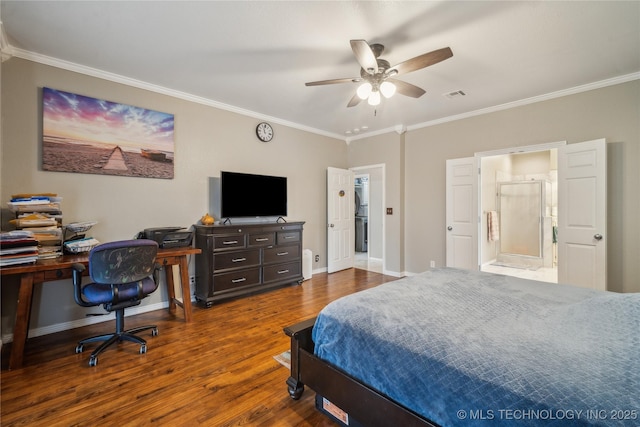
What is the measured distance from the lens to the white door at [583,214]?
3105 mm

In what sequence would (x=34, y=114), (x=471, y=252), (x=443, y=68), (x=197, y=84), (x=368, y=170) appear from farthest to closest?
(x=368, y=170)
(x=471, y=252)
(x=197, y=84)
(x=443, y=68)
(x=34, y=114)

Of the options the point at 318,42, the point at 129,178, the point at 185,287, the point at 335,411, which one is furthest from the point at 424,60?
the point at 129,178

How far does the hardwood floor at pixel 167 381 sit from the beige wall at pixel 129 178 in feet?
2.61

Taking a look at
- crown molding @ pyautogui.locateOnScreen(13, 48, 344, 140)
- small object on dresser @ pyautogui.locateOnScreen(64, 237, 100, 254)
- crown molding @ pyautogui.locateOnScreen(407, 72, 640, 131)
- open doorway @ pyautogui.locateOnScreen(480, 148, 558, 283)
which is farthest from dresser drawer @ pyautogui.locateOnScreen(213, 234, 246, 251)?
open doorway @ pyautogui.locateOnScreen(480, 148, 558, 283)

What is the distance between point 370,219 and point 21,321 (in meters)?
6.05

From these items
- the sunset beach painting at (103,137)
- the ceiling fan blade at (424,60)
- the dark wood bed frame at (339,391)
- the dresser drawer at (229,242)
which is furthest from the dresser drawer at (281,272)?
the ceiling fan blade at (424,60)

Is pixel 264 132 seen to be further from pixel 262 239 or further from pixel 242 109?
pixel 262 239

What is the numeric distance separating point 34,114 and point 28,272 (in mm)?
1620

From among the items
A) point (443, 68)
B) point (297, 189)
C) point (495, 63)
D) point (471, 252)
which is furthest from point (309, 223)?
point (495, 63)

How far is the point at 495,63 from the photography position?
9.23ft

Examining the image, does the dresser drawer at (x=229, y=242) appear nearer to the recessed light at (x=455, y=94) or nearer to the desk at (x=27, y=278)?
the desk at (x=27, y=278)

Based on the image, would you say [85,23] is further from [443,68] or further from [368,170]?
[368,170]

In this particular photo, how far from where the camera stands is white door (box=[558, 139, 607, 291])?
10.2 ft

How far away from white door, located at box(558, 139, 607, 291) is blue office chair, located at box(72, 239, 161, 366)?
4.68 m
